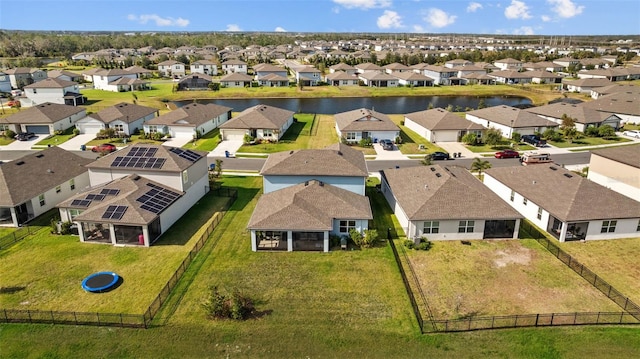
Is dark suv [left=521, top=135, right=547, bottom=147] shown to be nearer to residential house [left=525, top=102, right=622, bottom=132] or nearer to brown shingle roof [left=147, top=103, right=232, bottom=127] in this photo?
residential house [left=525, top=102, right=622, bottom=132]

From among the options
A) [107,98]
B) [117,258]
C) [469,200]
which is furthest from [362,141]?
[107,98]

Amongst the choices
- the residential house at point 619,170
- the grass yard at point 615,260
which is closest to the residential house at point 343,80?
the residential house at point 619,170

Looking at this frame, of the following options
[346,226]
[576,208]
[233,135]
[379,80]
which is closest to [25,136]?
[233,135]

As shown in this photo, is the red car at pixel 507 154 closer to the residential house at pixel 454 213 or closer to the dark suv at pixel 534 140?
the dark suv at pixel 534 140

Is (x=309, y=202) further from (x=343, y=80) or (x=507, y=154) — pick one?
(x=343, y=80)

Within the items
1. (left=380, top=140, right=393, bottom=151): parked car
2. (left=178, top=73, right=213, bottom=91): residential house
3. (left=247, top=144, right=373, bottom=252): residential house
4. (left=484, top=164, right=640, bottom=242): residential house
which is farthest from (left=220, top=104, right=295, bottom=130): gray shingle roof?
(left=178, top=73, right=213, bottom=91): residential house

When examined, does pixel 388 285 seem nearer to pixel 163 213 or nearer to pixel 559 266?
pixel 559 266
